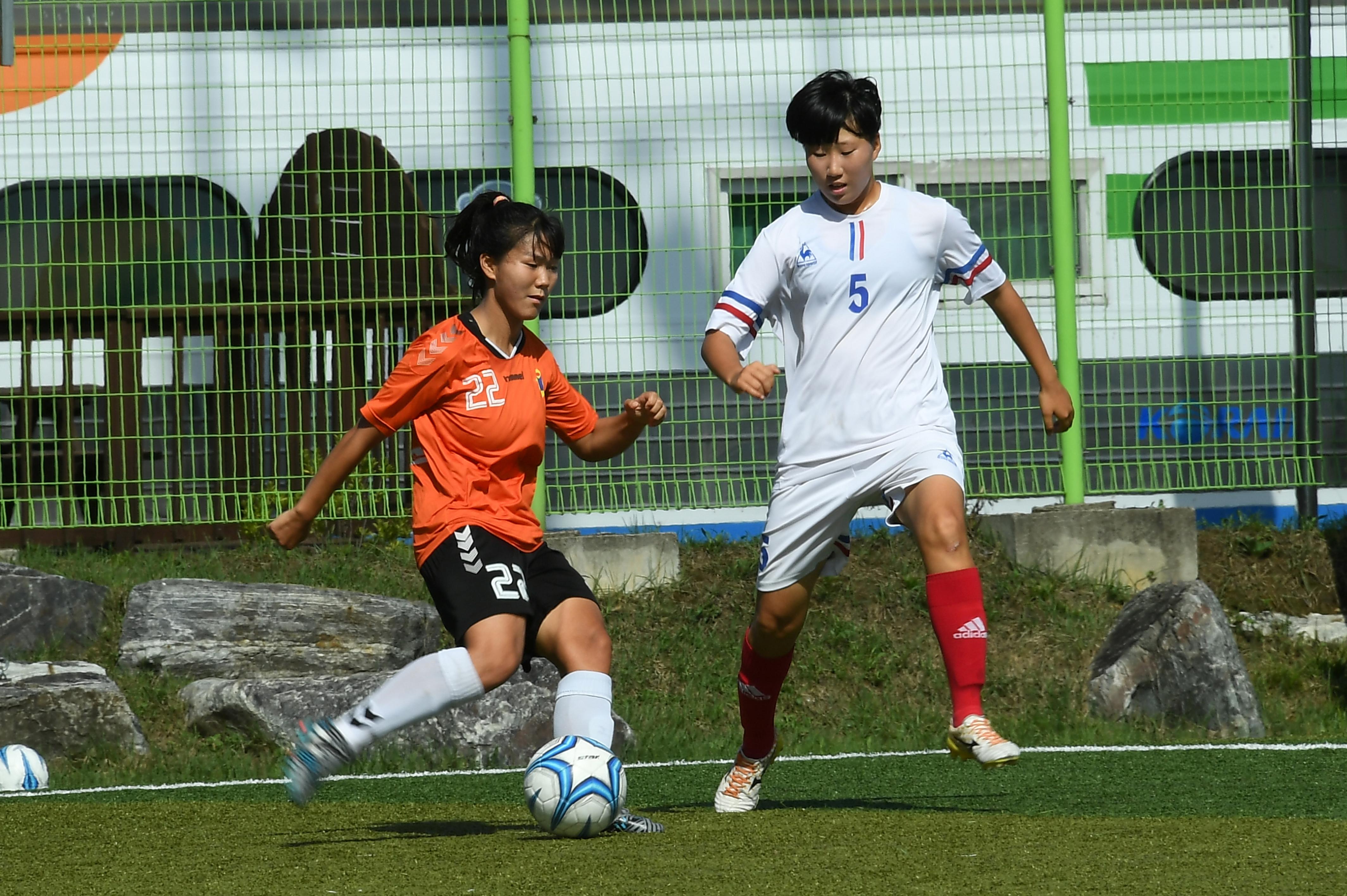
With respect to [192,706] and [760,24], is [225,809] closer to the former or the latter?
[192,706]

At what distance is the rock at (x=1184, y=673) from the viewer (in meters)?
6.27

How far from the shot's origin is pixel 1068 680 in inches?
274

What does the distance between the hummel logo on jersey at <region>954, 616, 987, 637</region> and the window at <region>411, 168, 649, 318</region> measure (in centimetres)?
420

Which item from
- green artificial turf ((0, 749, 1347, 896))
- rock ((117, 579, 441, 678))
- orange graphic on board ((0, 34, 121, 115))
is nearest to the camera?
green artificial turf ((0, 749, 1347, 896))

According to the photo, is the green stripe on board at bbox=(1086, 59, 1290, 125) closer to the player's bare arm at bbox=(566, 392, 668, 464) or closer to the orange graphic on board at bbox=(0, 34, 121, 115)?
the player's bare arm at bbox=(566, 392, 668, 464)

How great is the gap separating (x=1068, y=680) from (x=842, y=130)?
363 cm

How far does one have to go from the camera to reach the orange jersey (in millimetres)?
3943

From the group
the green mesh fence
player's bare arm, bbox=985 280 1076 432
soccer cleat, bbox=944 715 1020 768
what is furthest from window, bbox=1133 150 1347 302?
soccer cleat, bbox=944 715 1020 768

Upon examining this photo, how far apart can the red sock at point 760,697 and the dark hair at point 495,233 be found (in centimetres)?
118

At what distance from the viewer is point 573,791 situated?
3.64 m

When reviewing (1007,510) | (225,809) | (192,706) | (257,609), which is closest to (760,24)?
(1007,510)

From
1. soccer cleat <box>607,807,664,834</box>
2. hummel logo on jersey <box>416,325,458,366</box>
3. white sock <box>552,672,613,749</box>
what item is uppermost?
hummel logo on jersey <box>416,325,458,366</box>

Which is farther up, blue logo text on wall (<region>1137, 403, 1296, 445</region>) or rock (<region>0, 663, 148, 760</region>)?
blue logo text on wall (<region>1137, 403, 1296, 445</region>)

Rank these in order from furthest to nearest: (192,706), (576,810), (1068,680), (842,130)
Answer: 1. (1068,680)
2. (192,706)
3. (842,130)
4. (576,810)
